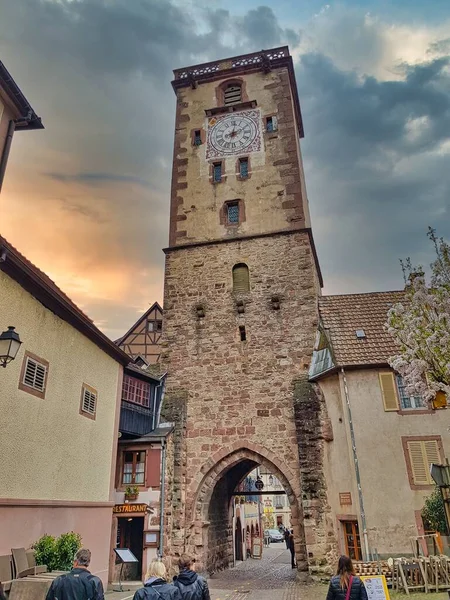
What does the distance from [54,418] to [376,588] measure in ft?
22.4

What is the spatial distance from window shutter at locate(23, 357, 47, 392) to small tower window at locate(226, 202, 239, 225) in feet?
35.7

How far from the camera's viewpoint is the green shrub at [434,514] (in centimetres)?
1179

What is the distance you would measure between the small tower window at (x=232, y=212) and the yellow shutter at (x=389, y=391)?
27.5 ft

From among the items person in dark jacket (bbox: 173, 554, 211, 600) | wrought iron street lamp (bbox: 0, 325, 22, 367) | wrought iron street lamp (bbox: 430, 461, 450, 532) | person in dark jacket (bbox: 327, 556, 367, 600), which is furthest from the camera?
wrought iron street lamp (bbox: 430, 461, 450, 532)

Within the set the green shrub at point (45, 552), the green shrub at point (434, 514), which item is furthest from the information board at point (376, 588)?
the green shrub at point (45, 552)

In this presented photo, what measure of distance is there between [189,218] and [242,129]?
5050 millimetres

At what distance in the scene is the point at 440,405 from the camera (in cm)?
747

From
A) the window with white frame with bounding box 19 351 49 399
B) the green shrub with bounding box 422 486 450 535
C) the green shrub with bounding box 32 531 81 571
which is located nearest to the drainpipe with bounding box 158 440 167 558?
the green shrub with bounding box 32 531 81 571

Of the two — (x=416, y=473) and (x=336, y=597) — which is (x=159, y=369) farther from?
(x=336, y=597)

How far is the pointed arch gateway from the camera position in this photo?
14055mm

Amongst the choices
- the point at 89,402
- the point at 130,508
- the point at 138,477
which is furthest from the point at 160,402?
the point at 89,402

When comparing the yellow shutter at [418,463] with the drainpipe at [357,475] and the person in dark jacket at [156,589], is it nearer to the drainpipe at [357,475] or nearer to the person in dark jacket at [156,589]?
the drainpipe at [357,475]

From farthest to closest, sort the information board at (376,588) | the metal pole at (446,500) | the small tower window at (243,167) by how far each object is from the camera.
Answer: the small tower window at (243,167) < the metal pole at (446,500) < the information board at (376,588)

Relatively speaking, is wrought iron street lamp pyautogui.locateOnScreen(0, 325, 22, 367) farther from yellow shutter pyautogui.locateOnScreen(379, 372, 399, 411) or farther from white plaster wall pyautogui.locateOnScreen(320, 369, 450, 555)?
yellow shutter pyautogui.locateOnScreen(379, 372, 399, 411)
